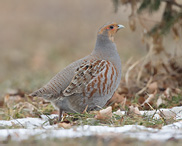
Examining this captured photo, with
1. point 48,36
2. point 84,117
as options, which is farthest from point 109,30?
point 48,36

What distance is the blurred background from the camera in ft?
33.3

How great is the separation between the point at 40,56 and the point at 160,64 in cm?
665

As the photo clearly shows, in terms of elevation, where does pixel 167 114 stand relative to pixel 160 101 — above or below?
below

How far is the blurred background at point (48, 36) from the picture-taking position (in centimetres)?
1015

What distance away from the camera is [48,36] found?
15.2 metres

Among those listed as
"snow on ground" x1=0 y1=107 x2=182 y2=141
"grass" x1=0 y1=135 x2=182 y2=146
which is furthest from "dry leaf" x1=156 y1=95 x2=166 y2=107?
"grass" x1=0 y1=135 x2=182 y2=146

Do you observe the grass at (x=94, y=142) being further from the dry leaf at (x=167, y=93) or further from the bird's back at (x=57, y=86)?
the dry leaf at (x=167, y=93)

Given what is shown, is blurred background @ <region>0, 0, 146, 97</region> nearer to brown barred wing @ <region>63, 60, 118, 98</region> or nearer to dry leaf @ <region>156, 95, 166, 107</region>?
dry leaf @ <region>156, 95, 166, 107</region>

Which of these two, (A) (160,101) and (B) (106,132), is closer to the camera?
(B) (106,132)

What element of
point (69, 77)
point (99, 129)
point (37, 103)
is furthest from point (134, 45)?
point (99, 129)

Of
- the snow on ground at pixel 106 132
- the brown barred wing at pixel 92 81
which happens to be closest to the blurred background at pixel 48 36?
the brown barred wing at pixel 92 81

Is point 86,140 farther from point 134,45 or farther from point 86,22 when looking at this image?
point 86,22

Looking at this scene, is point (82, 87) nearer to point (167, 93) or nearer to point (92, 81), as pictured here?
point (92, 81)

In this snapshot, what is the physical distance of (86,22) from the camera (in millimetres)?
16609
